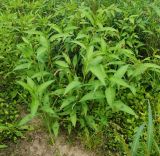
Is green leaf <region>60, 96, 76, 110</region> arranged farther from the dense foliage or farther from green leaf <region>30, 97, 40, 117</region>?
green leaf <region>30, 97, 40, 117</region>

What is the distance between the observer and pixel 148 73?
12.2 ft

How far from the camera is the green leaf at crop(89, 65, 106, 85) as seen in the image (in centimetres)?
Result: 300

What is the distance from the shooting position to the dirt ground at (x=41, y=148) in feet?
10.8

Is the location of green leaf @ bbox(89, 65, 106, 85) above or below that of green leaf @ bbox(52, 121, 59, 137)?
above

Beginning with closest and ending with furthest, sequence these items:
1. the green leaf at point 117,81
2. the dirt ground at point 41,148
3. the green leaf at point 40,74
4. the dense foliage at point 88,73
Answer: the green leaf at point 117,81
the dense foliage at point 88,73
the dirt ground at point 41,148
the green leaf at point 40,74

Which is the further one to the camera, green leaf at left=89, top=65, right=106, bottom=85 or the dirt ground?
the dirt ground

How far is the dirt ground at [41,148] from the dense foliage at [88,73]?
0.11 meters

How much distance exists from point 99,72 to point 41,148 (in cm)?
90

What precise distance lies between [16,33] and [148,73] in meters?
1.47

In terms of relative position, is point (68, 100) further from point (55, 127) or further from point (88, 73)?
point (88, 73)

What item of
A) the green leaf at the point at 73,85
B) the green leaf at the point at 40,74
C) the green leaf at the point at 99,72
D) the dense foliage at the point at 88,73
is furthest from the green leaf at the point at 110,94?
the green leaf at the point at 40,74

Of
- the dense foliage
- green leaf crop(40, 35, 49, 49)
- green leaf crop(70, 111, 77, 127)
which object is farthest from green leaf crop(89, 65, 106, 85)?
green leaf crop(40, 35, 49, 49)

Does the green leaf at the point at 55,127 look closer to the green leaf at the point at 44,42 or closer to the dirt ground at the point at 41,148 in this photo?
the dirt ground at the point at 41,148

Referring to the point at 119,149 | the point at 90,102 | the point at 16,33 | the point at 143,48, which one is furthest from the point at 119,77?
the point at 16,33
